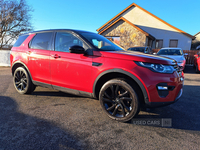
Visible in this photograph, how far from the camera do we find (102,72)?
8.41 feet

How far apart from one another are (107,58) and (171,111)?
194cm

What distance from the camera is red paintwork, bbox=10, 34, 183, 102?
7.43 feet

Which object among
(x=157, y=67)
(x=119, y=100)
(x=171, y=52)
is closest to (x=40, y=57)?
(x=119, y=100)

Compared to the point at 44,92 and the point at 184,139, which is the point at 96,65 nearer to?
the point at 184,139

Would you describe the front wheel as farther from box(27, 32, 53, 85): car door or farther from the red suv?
box(27, 32, 53, 85): car door

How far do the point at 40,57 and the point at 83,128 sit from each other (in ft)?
6.95

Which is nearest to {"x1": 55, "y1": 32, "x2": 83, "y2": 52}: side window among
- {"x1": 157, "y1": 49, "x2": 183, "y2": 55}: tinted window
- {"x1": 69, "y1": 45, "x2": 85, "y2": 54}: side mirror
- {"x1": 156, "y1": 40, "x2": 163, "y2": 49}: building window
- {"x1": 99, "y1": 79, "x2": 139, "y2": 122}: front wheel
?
{"x1": 69, "y1": 45, "x2": 85, "y2": 54}: side mirror

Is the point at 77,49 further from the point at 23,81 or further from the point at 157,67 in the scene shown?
the point at 23,81

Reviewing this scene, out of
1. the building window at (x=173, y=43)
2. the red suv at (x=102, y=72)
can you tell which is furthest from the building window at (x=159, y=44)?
the red suv at (x=102, y=72)

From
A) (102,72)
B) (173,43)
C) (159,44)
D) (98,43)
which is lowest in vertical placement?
(102,72)

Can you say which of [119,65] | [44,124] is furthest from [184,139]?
[44,124]

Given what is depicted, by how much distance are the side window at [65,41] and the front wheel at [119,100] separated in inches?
46.4

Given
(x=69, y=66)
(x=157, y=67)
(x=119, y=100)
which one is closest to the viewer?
(x=157, y=67)

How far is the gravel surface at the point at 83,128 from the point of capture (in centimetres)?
191
